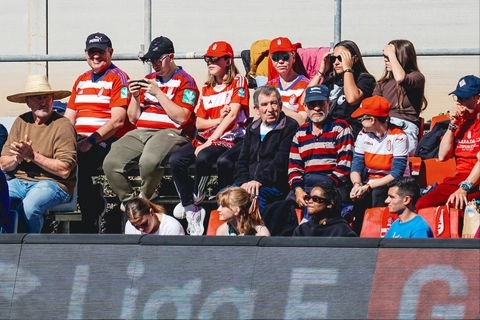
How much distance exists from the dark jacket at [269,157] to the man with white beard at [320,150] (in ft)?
0.59

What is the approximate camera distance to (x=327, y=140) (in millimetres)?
9930

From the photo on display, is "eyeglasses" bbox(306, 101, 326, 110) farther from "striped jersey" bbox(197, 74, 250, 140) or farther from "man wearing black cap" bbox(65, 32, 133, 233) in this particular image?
"man wearing black cap" bbox(65, 32, 133, 233)

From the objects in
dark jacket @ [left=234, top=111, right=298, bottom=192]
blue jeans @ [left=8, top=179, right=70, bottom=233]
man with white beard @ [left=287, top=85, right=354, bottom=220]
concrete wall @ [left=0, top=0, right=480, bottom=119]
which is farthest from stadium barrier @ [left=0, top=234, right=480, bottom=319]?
concrete wall @ [left=0, top=0, right=480, bottom=119]

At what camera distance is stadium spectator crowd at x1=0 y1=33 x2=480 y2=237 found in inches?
377

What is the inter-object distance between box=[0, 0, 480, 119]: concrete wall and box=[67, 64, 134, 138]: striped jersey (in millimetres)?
5750

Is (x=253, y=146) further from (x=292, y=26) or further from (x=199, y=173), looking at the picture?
(x=292, y=26)

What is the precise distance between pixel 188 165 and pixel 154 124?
61 centimetres

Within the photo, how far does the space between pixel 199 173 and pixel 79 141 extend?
1.26 meters

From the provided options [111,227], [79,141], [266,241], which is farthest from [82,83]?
[266,241]

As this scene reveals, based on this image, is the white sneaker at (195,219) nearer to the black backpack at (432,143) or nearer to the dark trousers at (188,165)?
the dark trousers at (188,165)

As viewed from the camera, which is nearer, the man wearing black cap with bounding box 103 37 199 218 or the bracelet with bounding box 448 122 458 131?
the bracelet with bounding box 448 122 458 131

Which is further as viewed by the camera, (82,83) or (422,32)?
(422,32)

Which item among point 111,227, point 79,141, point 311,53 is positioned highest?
→ point 311,53

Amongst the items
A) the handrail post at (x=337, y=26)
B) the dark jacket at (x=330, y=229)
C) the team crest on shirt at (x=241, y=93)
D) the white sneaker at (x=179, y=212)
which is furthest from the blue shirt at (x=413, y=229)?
the handrail post at (x=337, y=26)
